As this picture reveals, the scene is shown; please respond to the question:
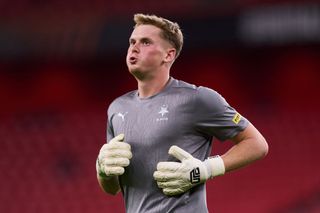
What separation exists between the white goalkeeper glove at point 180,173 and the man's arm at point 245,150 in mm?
170

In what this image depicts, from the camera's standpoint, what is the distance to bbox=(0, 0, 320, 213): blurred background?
10406 mm

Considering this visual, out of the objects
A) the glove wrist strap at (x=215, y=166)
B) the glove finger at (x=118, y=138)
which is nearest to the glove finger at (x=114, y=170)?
the glove finger at (x=118, y=138)

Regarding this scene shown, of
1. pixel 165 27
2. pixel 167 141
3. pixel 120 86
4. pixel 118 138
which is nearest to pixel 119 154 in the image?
pixel 118 138

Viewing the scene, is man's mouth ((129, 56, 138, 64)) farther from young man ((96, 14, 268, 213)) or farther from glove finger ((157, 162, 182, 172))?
glove finger ((157, 162, 182, 172))

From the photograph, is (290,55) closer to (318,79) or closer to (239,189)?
(318,79)

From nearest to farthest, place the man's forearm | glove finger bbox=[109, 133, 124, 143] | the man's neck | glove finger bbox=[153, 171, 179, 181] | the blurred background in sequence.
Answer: glove finger bbox=[153, 171, 179, 181] → glove finger bbox=[109, 133, 124, 143] → the man's neck → the man's forearm → the blurred background

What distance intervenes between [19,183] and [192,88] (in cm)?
801

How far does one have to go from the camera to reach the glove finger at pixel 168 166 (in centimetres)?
354

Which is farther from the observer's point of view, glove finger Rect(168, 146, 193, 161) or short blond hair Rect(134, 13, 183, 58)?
short blond hair Rect(134, 13, 183, 58)

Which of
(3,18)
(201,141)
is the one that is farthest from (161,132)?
(3,18)

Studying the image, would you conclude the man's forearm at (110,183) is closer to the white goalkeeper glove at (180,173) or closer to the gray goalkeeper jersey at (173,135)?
the gray goalkeeper jersey at (173,135)

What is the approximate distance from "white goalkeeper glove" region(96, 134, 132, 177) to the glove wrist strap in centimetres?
39

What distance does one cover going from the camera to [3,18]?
10758 mm

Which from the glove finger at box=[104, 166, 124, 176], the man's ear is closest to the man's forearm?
the glove finger at box=[104, 166, 124, 176]
